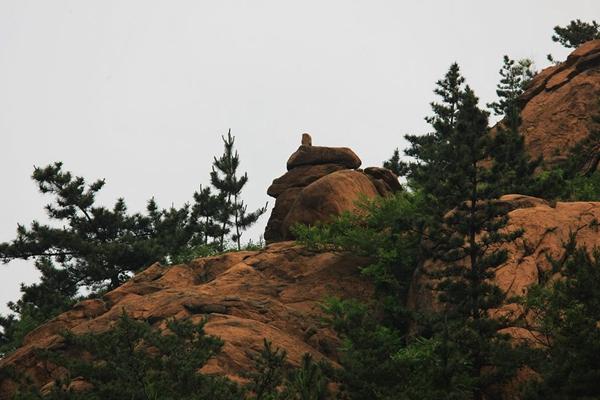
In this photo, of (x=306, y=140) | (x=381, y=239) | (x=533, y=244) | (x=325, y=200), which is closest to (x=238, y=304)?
(x=381, y=239)

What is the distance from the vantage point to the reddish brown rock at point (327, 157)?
34.0m

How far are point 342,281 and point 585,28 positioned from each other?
118 ft

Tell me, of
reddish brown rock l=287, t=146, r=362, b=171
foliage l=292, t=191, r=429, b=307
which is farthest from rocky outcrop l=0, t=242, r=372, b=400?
reddish brown rock l=287, t=146, r=362, b=171

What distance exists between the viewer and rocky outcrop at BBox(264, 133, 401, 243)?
95.6 feet

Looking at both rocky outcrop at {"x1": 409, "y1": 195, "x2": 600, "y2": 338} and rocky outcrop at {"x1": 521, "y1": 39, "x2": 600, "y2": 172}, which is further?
rocky outcrop at {"x1": 521, "y1": 39, "x2": 600, "y2": 172}

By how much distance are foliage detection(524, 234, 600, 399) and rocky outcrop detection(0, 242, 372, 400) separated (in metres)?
6.35

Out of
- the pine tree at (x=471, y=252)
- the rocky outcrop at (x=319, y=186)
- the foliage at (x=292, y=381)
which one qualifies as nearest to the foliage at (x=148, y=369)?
the foliage at (x=292, y=381)

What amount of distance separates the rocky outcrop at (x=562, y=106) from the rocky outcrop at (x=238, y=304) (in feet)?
38.6

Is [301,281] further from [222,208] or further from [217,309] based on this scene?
[222,208]

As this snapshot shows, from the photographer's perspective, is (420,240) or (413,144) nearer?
(420,240)

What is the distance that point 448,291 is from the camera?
17.7 m

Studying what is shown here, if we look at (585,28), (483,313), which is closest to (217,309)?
(483,313)

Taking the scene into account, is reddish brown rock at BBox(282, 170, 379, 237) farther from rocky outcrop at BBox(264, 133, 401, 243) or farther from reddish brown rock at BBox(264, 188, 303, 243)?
reddish brown rock at BBox(264, 188, 303, 243)

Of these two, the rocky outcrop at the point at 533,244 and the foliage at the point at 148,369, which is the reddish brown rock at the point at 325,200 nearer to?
the rocky outcrop at the point at 533,244
